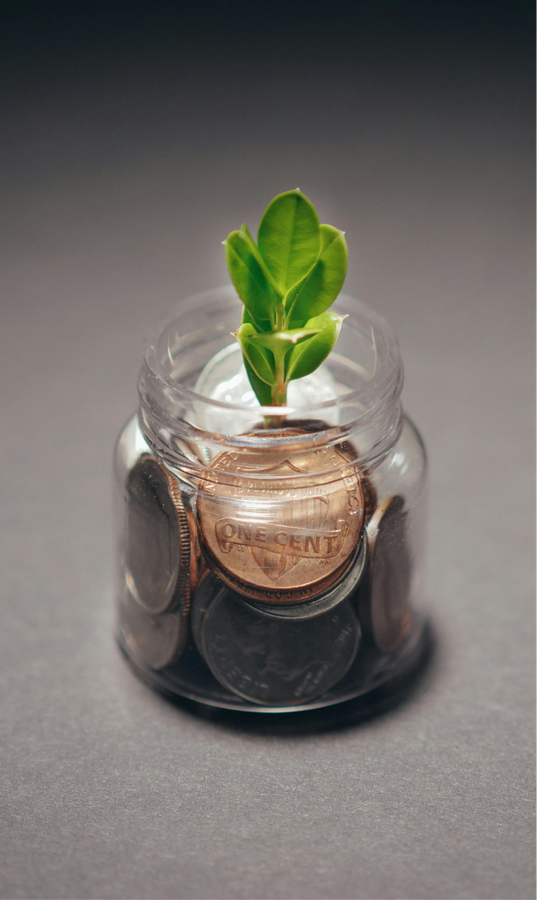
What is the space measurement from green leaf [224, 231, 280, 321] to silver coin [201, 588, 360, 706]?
0.34 meters

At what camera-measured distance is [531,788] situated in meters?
1.19

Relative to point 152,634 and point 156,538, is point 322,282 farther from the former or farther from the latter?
point 152,634

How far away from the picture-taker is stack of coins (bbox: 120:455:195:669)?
1.18m

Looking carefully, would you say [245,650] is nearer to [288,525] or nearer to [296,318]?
[288,525]

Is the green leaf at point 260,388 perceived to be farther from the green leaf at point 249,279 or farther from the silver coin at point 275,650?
the silver coin at point 275,650

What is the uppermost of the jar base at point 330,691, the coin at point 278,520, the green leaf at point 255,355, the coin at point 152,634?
the green leaf at point 255,355

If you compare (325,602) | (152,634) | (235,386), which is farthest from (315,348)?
(152,634)

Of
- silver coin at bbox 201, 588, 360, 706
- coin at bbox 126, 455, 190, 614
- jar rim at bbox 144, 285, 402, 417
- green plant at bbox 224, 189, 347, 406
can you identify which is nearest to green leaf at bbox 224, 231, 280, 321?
green plant at bbox 224, 189, 347, 406

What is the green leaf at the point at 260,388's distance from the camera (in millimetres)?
1172

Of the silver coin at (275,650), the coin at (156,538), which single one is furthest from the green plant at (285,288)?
the silver coin at (275,650)

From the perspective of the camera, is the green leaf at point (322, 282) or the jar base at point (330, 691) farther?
the jar base at point (330, 691)

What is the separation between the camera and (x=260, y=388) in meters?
1.18

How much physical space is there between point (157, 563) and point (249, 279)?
374mm

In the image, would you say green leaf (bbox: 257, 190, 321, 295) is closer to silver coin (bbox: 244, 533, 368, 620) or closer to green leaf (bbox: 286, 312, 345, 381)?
green leaf (bbox: 286, 312, 345, 381)
